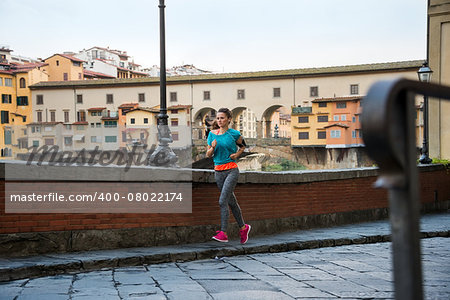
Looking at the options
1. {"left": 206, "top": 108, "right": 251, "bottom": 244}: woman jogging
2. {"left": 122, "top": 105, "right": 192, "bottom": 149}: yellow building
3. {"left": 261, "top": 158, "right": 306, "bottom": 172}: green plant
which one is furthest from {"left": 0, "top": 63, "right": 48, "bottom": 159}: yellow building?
{"left": 206, "top": 108, "right": 251, "bottom": 244}: woman jogging

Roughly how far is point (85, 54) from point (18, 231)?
92520mm

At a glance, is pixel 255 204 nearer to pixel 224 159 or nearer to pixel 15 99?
pixel 224 159

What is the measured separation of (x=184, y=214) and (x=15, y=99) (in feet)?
221

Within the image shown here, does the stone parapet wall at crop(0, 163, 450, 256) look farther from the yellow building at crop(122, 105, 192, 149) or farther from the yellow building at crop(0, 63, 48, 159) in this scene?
the yellow building at crop(0, 63, 48, 159)

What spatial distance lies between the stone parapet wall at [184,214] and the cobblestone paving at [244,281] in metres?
0.77

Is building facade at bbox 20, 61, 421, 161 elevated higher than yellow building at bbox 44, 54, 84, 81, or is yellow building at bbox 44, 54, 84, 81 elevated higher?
yellow building at bbox 44, 54, 84, 81

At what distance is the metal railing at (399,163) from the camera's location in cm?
110

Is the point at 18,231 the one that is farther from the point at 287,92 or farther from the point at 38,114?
the point at 38,114

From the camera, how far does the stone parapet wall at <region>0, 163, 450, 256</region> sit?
5.26 m

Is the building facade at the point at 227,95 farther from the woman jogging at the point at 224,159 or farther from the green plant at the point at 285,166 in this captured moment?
the woman jogging at the point at 224,159

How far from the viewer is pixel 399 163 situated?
3.82ft

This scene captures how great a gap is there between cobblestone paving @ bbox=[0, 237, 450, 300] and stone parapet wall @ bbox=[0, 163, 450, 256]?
2.52 feet

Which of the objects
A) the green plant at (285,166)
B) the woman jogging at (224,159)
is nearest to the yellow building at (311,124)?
the green plant at (285,166)

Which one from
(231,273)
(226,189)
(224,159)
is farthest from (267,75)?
(231,273)
